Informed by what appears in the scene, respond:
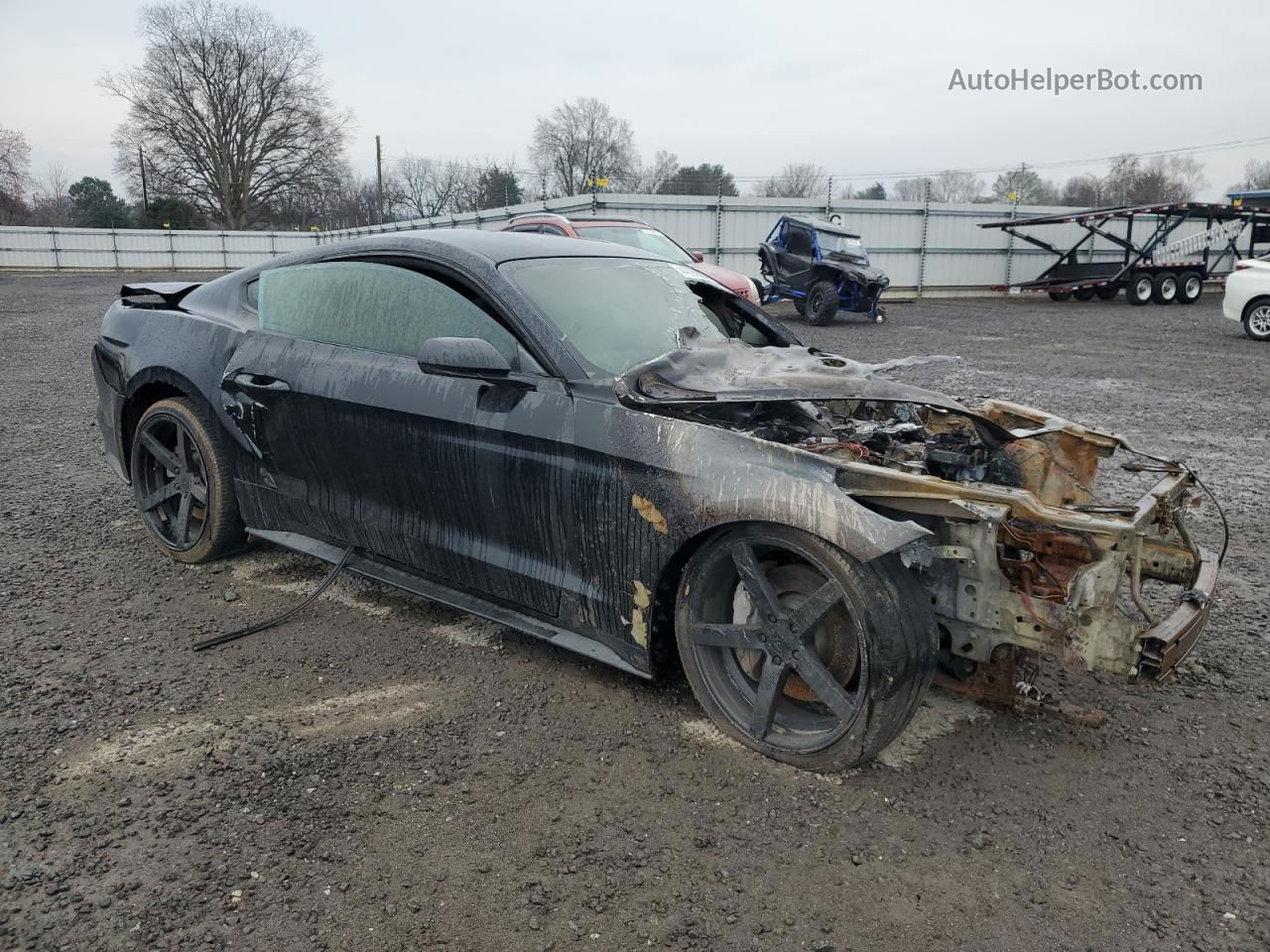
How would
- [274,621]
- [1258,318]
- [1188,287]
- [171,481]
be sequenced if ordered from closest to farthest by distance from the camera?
1. [274,621]
2. [171,481]
3. [1258,318]
4. [1188,287]

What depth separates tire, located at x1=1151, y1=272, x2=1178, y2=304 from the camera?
22.1m

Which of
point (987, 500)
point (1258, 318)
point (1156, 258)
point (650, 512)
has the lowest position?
point (1258, 318)

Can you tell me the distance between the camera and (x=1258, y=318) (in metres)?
14.3

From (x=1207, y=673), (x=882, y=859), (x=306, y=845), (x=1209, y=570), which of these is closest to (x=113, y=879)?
(x=306, y=845)

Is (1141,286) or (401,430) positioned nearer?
(401,430)

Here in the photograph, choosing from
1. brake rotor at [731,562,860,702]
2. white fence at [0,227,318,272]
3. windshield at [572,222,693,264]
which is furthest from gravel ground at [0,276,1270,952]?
white fence at [0,227,318,272]

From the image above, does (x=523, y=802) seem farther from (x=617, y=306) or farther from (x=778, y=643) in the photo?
(x=617, y=306)

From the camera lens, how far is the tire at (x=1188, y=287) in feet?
72.9

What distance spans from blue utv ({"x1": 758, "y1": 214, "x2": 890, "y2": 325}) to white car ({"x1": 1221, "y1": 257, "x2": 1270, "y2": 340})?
5.43 meters

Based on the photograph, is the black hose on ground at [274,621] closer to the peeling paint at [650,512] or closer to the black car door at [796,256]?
the peeling paint at [650,512]

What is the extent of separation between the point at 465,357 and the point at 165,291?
2.41m

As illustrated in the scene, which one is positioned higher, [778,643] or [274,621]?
[778,643]

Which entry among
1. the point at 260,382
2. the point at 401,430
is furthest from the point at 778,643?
the point at 260,382

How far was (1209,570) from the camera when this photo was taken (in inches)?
120
